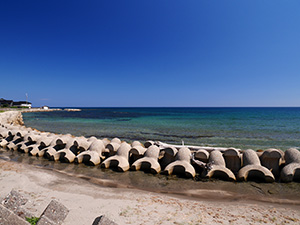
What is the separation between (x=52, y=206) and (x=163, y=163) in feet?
17.3

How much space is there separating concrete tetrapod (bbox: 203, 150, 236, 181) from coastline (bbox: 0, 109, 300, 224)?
2.74ft

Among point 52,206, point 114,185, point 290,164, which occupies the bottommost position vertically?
point 114,185

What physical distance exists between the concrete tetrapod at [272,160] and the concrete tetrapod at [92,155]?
6.78m

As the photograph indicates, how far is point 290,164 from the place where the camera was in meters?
5.73

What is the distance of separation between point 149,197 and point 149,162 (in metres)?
2.02

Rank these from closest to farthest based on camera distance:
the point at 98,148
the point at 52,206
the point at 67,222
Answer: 1. the point at 52,206
2. the point at 67,222
3. the point at 98,148

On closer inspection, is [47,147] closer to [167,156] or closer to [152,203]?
[167,156]

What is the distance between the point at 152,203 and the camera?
402 centimetres

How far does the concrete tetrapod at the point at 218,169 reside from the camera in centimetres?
562

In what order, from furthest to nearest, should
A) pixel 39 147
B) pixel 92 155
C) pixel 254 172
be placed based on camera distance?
1. pixel 39 147
2. pixel 92 155
3. pixel 254 172

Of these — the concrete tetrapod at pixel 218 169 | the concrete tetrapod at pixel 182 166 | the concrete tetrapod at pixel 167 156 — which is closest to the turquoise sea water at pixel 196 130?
the concrete tetrapod at pixel 167 156

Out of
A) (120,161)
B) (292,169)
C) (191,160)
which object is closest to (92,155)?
(120,161)

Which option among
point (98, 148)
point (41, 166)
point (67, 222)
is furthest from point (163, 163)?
point (41, 166)

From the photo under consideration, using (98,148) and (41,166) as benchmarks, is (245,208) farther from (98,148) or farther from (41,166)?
Result: (41,166)
